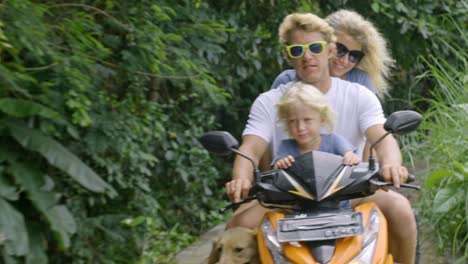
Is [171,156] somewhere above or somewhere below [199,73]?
below

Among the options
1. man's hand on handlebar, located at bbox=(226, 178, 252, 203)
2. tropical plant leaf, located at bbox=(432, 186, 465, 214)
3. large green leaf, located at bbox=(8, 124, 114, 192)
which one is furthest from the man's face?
tropical plant leaf, located at bbox=(432, 186, 465, 214)

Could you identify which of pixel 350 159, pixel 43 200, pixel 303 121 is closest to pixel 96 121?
pixel 43 200

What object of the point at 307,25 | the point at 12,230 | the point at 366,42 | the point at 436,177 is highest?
the point at 307,25

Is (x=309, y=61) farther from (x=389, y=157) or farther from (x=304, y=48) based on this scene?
(x=389, y=157)

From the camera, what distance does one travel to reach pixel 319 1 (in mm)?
9961

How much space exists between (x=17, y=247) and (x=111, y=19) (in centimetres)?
182

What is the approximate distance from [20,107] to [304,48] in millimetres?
1573

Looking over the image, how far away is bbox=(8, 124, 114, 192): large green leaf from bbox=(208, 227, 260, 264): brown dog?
141 cm

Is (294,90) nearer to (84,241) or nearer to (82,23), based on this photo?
(82,23)

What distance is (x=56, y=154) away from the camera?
544 centimetres

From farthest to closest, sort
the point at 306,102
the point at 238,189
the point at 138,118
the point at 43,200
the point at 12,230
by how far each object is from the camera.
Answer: the point at 138,118 < the point at 43,200 < the point at 12,230 < the point at 238,189 < the point at 306,102

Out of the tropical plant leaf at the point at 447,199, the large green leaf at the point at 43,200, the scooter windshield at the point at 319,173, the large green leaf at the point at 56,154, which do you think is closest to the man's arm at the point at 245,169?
the scooter windshield at the point at 319,173

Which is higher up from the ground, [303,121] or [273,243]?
[303,121]

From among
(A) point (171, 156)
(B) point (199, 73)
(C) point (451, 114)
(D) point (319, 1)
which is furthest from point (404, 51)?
(B) point (199, 73)
